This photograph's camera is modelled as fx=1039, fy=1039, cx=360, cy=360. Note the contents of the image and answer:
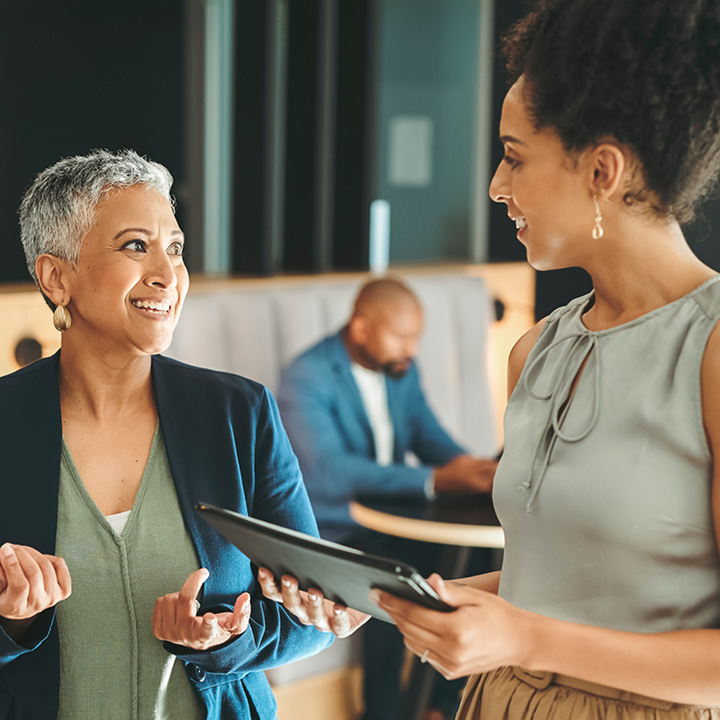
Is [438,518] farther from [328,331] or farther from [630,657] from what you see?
[630,657]

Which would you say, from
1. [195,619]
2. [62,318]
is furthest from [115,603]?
[62,318]

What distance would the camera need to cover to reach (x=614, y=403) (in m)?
1.11

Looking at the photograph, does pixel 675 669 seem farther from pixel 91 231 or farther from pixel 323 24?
pixel 323 24

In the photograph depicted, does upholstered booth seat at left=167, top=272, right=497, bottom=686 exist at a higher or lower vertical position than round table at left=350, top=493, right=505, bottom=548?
higher

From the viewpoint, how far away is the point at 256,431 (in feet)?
4.12

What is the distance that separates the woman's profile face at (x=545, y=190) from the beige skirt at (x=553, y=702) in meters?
0.47

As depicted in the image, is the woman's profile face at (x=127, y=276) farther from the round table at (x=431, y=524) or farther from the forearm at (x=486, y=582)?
the round table at (x=431, y=524)

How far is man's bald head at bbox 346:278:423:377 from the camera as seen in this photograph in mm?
3547

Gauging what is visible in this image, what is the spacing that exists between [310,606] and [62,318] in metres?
0.45

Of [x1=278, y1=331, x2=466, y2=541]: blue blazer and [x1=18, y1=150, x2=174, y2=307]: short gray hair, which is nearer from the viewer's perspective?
[x1=18, y1=150, x2=174, y2=307]: short gray hair

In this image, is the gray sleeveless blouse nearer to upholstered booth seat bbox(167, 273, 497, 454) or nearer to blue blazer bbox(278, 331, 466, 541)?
blue blazer bbox(278, 331, 466, 541)

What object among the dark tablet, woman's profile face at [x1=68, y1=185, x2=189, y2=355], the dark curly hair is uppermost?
the dark curly hair

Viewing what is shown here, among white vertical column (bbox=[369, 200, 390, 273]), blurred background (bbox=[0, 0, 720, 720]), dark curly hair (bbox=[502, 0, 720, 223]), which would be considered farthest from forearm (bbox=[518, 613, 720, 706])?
white vertical column (bbox=[369, 200, 390, 273])

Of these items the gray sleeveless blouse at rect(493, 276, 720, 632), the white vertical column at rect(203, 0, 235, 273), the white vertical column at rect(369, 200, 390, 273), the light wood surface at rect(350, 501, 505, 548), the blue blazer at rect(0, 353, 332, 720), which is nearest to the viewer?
the gray sleeveless blouse at rect(493, 276, 720, 632)
